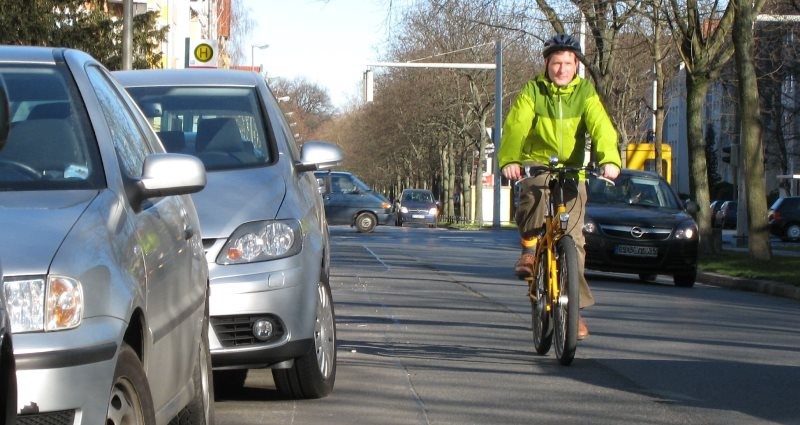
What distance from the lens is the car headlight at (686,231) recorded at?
19.4 m

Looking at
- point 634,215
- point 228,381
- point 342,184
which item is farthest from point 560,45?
point 342,184

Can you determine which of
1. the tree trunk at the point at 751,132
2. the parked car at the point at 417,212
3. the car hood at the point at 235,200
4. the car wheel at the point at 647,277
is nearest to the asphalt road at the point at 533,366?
the car hood at the point at 235,200

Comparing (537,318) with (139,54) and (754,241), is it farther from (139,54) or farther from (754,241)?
(139,54)

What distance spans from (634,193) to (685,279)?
1.64 meters

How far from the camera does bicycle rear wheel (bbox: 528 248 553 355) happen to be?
31.0 ft

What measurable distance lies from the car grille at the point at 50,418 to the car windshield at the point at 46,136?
1.03m

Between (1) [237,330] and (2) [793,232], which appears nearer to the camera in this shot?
(1) [237,330]

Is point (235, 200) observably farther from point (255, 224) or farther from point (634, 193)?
point (634, 193)

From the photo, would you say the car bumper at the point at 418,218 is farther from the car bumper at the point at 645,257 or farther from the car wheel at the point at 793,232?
the car bumper at the point at 645,257

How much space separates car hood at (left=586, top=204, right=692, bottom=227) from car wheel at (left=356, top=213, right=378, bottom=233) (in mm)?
23089

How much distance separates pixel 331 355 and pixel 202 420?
213cm

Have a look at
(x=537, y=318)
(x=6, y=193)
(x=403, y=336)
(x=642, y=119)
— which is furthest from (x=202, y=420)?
(x=642, y=119)

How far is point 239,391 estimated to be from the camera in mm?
8195

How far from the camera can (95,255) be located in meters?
4.14
